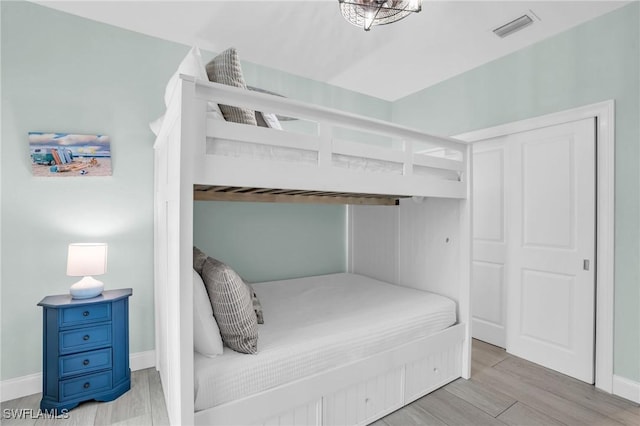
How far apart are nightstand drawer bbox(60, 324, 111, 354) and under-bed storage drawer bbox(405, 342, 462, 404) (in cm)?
189

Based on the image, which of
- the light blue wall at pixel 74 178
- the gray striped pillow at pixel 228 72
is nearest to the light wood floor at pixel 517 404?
the gray striped pillow at pixel 228 72

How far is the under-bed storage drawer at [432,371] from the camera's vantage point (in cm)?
199

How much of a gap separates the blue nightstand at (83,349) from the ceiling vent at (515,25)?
3.28 m

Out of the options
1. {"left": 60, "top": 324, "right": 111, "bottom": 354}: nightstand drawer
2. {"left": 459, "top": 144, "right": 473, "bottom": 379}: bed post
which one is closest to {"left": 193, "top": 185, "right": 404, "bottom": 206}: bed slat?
{"left": 459, "top": 144, "right": 473, "bottom": 379}: bed post

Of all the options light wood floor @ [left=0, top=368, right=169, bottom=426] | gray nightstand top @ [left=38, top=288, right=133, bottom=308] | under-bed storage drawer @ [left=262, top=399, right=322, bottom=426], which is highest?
gray nightstand top @ [left=38, top=288, right=133, bottom=308]

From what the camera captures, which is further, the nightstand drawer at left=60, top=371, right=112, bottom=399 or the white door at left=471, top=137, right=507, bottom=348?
the white door at left=471, top=137, right=507, bottom=348

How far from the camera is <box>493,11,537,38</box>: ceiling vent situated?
7.46 feet

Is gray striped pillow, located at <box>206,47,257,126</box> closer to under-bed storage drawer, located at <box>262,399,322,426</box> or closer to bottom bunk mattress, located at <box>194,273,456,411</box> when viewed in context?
bottom bunk mattress, located at <box>194,273,456,411</box>

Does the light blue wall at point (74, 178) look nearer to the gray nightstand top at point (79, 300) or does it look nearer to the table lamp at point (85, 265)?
the gray nightstand top at point (79, 300)

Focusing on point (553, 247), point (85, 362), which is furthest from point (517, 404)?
point (85, 362)

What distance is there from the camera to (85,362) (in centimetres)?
198

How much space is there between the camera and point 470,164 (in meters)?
2.33

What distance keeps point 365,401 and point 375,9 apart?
7.19ft

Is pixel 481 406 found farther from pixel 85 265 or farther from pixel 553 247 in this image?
pixel 85 265
